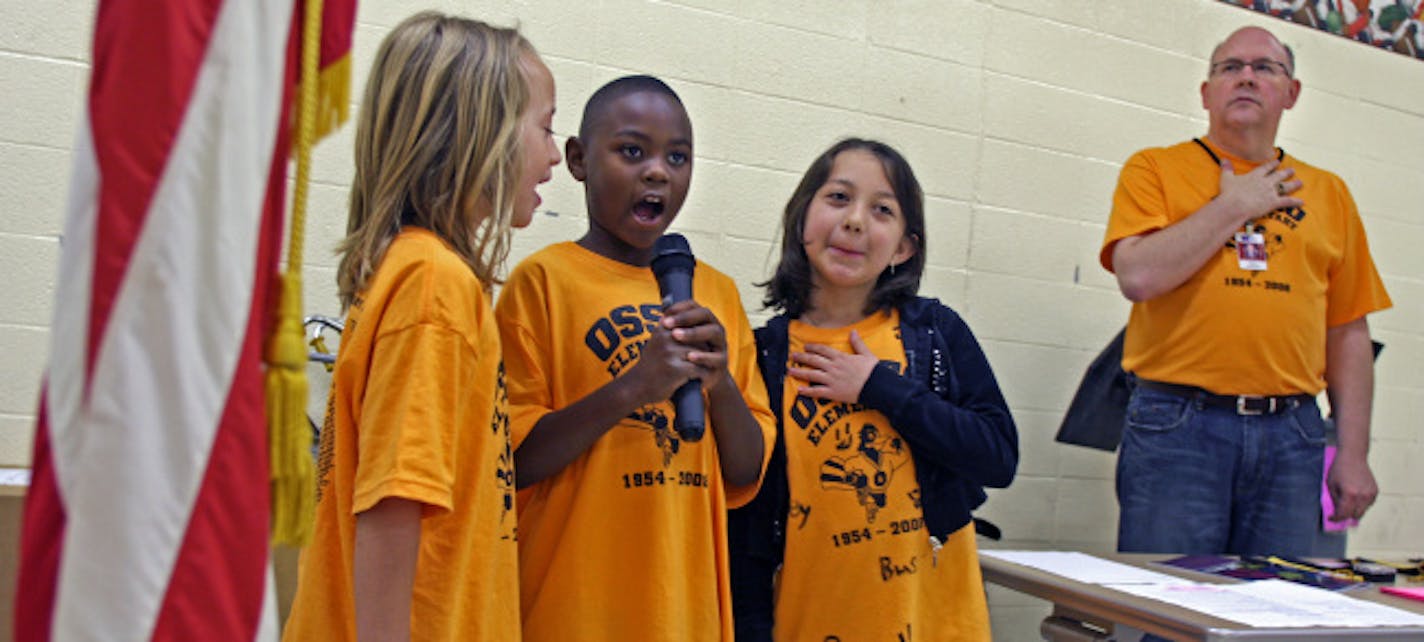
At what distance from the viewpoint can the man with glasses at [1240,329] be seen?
2.62 metres

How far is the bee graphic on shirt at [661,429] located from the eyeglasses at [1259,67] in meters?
1.89

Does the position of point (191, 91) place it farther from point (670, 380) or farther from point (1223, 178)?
point (1223, 178)

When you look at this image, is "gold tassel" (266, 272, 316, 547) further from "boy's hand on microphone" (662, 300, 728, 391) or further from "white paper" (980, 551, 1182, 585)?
"white paper" (980, 551, 1182, 585)

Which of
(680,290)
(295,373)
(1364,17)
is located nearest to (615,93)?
(680,290)

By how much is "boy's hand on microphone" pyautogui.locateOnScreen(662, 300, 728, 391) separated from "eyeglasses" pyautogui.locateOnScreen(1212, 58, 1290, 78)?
1.89 meters

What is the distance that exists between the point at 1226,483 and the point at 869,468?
106 cm

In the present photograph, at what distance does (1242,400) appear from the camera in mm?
2629

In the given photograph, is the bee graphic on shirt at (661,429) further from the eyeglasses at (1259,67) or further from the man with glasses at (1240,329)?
the eyeglasses at (1259,67)

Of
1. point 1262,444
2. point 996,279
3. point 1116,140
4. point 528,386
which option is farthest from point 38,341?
point 1116,140

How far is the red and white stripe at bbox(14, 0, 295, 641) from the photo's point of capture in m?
0.80

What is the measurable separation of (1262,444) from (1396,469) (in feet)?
5.49

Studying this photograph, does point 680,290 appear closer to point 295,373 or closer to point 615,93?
point 615,93

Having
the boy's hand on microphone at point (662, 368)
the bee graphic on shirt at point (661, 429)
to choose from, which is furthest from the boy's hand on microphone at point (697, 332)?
the bee graphic on shirt at point (661, 429)

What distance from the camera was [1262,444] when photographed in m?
2.61
